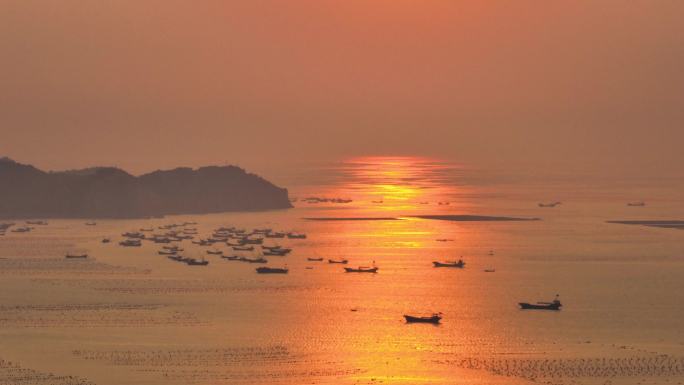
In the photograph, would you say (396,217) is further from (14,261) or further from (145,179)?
(14,261)

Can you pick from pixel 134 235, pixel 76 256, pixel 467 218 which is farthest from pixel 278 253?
pixel 467 218

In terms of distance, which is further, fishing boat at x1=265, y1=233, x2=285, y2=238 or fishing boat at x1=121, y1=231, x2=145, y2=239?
fishing boat at x1=265, y1=233, x2=285, y2=238

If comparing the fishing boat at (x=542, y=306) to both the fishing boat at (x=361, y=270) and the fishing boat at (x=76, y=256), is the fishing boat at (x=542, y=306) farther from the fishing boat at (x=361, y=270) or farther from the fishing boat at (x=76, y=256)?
the fishing boat at (x=76, y=256)

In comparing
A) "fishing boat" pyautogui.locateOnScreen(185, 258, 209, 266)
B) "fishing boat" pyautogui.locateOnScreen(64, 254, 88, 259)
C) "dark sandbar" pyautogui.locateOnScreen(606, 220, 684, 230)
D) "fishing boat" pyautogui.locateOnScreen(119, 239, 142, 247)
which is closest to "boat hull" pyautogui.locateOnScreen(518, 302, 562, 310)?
"fishing boat" pyautogui.locateOnScreen(185, 258, 209, 266)

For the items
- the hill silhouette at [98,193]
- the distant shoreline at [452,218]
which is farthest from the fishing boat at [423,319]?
the hill silhouette at [98,193]

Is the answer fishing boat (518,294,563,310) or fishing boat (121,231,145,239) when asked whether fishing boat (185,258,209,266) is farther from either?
fishing boat (518,294,563,310)

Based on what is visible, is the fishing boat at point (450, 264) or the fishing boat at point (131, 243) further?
the fishing boat at point (131, 243)

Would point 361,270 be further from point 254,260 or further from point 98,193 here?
point 98,193

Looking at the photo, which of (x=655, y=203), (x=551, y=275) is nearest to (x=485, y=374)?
(x=551, y=275)

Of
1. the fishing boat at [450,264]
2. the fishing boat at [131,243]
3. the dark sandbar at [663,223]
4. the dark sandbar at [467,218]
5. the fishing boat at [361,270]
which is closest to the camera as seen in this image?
the fishing boat at [361,270]
